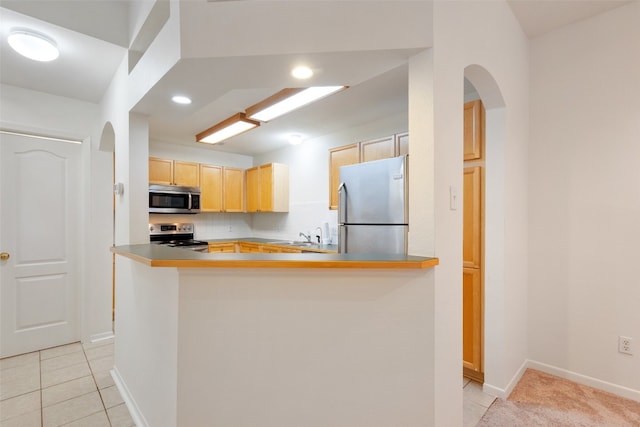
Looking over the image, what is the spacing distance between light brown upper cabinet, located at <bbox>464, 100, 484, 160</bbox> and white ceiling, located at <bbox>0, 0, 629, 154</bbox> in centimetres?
62

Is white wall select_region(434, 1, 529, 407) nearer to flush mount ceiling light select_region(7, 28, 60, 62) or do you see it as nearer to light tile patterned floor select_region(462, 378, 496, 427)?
light tile patterned floor select_region(462, 378, 496, 427)

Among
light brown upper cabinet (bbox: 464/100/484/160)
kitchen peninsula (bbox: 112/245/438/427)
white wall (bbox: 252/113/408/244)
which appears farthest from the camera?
white wall (bbox: 252/113/408/244)

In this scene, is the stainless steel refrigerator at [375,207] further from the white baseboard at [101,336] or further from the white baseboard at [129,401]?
the white baseboard at [101,336]

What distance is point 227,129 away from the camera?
3.57 meters

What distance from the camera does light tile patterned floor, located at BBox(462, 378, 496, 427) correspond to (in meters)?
1.92

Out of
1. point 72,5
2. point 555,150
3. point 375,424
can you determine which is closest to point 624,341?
point 555,150

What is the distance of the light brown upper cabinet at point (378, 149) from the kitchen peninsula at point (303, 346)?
6.17 feet

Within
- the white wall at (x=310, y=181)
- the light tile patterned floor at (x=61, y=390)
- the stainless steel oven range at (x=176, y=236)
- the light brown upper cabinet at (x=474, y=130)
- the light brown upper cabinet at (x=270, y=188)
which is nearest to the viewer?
the light tile patterned floor at (x=61, y=390)

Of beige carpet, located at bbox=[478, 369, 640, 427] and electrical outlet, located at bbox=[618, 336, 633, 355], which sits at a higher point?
electrical outlet, located at bbox=[618, 336, 633, 355]

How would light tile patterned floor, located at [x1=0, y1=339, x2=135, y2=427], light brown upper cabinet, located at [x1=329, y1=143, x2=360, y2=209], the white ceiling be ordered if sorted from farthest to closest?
light brown upper cabinet, located at [x1=329, y1=143, x2=360, y2=209] → light tile patterned floor, located at [x1=0, y1=339, x2=135, y2=427] → the white ceiling

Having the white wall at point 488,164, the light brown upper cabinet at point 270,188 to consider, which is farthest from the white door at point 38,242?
the white wall at point 488,164

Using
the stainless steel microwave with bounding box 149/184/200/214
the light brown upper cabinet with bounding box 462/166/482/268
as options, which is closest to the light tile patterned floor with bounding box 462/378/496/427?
the light brown upper cabinet with bounding box 462/166/482/268

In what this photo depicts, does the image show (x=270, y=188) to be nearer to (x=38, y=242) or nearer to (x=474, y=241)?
(x=38, y=242)

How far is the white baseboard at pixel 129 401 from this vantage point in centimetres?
185
